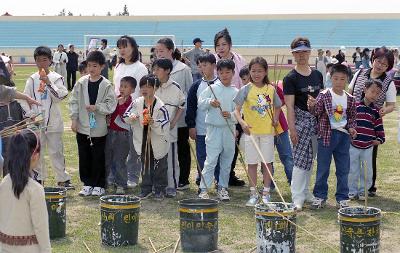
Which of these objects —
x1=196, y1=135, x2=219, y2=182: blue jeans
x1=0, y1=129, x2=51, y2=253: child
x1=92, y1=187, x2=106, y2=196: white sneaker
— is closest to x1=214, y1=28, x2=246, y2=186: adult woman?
x1=196, y1=135, x2=219, y2=182: blue jeans

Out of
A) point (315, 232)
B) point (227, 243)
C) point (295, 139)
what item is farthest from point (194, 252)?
point (295, 139)

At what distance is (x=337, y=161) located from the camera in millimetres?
8492

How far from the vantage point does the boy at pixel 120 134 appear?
930 cm

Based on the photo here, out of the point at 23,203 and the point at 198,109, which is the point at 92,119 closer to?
the point at 198,109

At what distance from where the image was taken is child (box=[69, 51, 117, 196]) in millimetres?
9141

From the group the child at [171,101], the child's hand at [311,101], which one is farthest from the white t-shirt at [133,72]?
the child's hand at [311,101]

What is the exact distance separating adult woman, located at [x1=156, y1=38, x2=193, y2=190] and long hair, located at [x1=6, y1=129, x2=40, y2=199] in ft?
16.1

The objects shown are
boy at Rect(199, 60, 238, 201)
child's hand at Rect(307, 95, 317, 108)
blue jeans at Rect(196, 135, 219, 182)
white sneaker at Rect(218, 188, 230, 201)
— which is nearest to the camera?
child's hand at Rect(307, 95, 317, 108)

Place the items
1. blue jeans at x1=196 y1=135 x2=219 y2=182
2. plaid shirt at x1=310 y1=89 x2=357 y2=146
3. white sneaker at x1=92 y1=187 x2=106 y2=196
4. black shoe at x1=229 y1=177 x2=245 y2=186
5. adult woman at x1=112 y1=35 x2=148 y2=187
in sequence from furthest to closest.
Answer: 1. black shoe at x1=229 y1=177 x2=245 y2=186
2. blue jeans at x1=196 y1=135 x2=219 y2=182
3. adult woman at x1=112 y1=35 x2=148 y2=187
4. white sneaker at x1=92 y1=187 x2=106 y2=196
5. plaid shirt at x1=310 y1=89 x2=357 y2=146

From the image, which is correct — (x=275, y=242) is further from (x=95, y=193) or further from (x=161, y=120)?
(x=95, y=193)

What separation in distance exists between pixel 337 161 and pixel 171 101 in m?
2.19

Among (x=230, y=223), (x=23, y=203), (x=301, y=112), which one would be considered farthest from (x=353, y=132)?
(x=23, y=203)

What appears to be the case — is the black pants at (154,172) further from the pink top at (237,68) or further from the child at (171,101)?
the pink top at (237,68)

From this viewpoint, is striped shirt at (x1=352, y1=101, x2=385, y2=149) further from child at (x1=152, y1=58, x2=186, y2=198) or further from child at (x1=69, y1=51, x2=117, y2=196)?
child at (x1=69, y1=51, x2=117, y2=196)
